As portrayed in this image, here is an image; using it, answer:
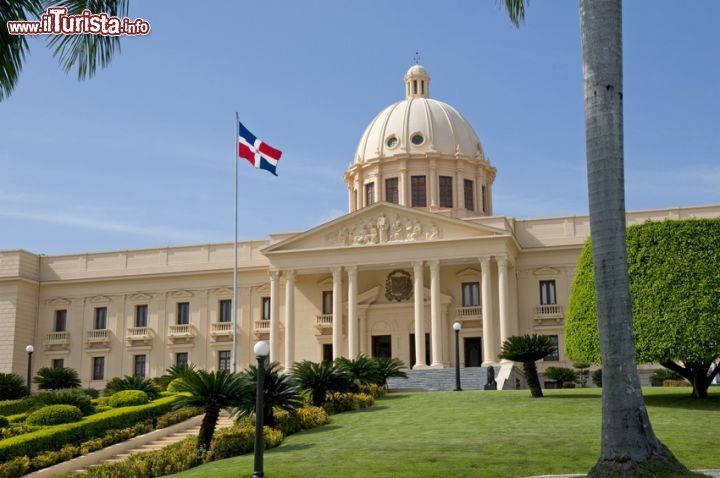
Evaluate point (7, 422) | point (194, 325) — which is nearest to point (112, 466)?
point (7, 422)

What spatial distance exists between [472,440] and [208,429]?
266 inches

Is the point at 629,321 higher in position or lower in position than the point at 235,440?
higher

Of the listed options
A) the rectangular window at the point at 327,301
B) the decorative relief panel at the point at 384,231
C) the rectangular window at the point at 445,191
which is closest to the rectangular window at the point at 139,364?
the rectangular window at the point at 327,301

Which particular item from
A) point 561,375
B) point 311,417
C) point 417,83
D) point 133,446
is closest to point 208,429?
point 311,417

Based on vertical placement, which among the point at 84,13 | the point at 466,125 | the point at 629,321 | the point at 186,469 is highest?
the point at 466,125

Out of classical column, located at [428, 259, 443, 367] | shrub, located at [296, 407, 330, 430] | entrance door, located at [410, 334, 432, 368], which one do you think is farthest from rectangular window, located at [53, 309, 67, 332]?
shrub, located at [296, 407, 330, 430]

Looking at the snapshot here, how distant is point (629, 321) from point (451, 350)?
1494 inches

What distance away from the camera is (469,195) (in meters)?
61.4

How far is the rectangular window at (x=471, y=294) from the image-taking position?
52812 millimetres

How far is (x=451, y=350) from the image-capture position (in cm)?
5175

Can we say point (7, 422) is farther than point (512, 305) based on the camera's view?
No

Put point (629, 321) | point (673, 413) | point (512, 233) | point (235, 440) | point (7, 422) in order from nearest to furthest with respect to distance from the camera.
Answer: point (629, 321) → point (235, 440) → point (673, 413) → point (7, 422) → point (512, 233)

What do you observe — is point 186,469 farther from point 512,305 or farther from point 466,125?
point 466,125

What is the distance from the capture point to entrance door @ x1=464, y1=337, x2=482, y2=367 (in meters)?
52.6
